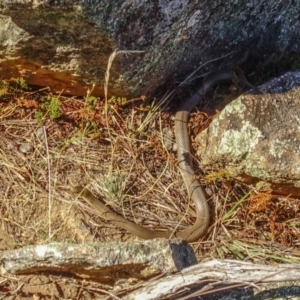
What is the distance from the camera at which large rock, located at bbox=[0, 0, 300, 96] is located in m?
3.49

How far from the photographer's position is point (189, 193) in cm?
428

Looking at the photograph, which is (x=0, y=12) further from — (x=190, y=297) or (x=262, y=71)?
(x=262, y=71)

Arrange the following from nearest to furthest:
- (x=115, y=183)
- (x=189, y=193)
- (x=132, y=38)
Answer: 1. (x=132, y=38)
2. (x=115, y=183)
3. (x=189, y=193)

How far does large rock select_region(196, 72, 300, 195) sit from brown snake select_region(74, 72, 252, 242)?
14 centimetres

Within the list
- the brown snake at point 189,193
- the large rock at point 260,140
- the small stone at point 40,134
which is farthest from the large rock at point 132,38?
the large rock at point 260,140

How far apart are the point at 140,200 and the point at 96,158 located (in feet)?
1.21

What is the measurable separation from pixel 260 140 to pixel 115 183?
921mm

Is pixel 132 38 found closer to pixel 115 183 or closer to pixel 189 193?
pixel 115 183

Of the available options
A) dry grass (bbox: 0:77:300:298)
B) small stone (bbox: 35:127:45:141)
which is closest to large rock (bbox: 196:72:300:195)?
dry grass (bbox: 0:77:300:298)

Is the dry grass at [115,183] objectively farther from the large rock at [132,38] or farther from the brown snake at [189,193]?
the large rock at [132,38]

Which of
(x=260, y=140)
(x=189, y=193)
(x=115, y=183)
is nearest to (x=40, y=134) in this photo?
(x=115, y=183)

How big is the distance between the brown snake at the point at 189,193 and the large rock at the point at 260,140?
5.5 inches

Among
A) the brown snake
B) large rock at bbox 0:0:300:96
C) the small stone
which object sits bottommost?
the brown snake

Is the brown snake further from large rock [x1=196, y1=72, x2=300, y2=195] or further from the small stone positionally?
the small stone
